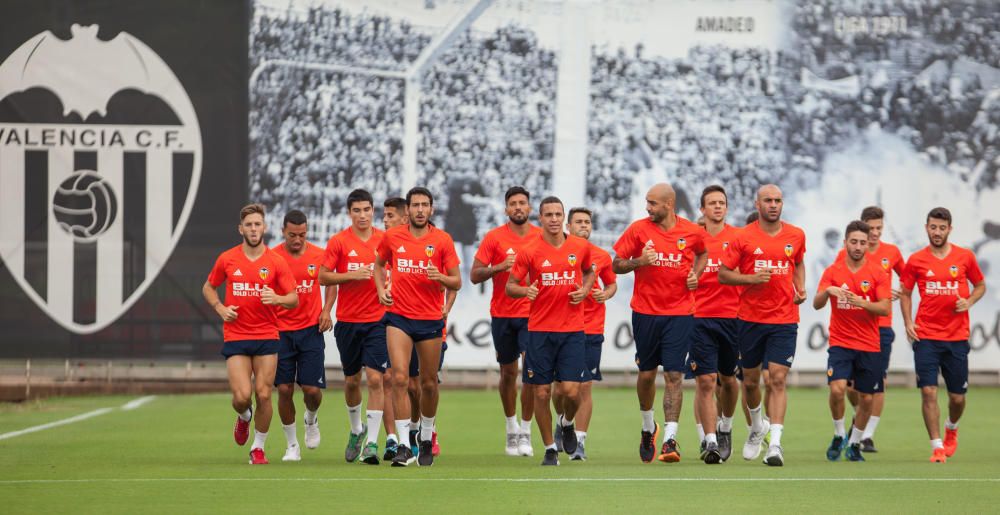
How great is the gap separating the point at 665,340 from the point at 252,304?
3.82 m

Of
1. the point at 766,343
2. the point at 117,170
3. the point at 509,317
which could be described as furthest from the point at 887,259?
the point at 117,170

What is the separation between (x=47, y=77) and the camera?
80.5 feet

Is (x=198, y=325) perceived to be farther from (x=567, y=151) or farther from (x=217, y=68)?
(x=567, y=151)

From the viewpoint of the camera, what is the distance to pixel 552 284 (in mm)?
12789

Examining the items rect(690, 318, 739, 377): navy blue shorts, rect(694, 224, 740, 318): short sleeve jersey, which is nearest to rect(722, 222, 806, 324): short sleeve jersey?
rect(694, 224, 740, 318): short sleeve jersey

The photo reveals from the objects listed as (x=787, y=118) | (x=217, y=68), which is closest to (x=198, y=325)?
(x=217, y=68)

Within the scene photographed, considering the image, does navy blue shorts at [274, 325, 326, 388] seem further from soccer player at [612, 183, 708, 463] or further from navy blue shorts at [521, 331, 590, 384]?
soccer player at [612, 183, 708, 463]

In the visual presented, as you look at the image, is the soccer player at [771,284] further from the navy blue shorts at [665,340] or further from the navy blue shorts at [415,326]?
the navy blue shorts at [415,326]

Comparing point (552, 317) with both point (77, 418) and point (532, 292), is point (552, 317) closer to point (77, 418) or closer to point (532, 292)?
point (532, 292)

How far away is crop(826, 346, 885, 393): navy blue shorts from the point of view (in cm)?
1402

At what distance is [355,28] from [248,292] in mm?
12539

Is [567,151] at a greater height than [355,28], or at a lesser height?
lesser

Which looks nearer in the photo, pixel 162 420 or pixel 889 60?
pixel 162 420

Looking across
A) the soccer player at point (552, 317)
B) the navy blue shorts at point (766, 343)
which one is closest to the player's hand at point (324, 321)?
the soccer player at point (552, 317)
